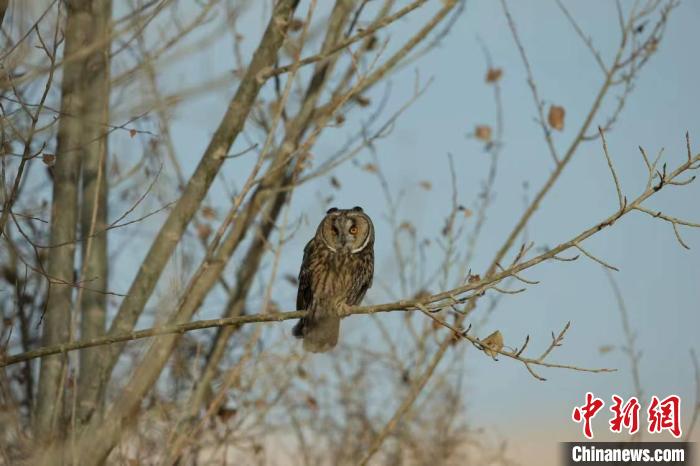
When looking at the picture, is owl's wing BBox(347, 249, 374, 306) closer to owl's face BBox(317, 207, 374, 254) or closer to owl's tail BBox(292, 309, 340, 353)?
owl's face BBox(317, 207, 374, 254)

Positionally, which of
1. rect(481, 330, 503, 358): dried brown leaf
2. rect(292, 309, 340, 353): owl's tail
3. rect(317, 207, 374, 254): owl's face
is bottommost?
rect(481, 330, 503, 358): dried brown leaf

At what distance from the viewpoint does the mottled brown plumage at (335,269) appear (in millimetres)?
6531

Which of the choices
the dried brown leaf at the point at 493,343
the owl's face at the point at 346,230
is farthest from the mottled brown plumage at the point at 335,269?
the dried brown leaf at the point at 493,343

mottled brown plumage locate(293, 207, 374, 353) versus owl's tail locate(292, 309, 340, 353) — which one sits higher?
mottled brown plumage locate(293, 207, 374, 353)

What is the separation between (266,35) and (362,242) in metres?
1.86

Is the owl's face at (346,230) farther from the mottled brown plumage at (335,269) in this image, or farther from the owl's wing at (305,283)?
the owl's wing at (305,283)

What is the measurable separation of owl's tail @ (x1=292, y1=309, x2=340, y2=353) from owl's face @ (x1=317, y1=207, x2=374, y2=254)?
0.65 m

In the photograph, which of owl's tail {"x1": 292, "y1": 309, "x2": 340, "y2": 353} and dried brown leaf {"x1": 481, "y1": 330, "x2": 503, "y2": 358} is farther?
owl's tail {"x1": 292, "y1": 309, "x2": 340, "y2": 353}

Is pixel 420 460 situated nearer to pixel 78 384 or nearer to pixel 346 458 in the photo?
pixel 346 458

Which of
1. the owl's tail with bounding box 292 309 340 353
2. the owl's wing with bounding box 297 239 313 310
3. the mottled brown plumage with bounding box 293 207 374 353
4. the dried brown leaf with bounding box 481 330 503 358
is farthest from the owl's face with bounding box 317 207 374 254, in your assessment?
the dried brown leaf with bounding box 481 330 503 358

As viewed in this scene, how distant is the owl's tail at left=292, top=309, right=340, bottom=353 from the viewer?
20.8ft

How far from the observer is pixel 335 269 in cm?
686

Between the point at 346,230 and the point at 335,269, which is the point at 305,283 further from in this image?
the point at 346,230

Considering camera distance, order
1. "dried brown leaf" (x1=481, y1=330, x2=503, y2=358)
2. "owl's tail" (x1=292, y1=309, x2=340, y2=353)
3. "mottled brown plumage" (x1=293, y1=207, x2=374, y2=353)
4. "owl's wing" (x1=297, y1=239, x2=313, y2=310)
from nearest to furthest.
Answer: "dried brown leaf" (x1=481, y1=330, x2=503, y2=358) → "owl's tail" (x1=292, y1=309, x2=340, y2=353) → "mottled brown plumage" (x1=293, y1=207, x2=374, y2=353) → "owl's wing" (x1=297, y1=239, x2=313, y2=310)
